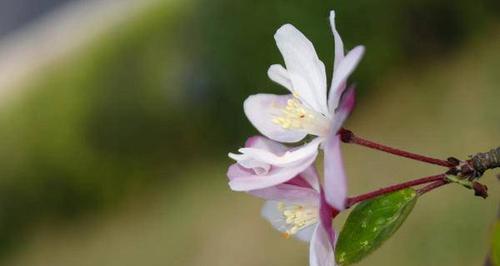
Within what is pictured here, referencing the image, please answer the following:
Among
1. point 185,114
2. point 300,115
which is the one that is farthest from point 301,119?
point 185,114

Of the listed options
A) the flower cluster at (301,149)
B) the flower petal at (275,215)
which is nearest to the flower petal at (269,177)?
the flower cluster at (301,149)

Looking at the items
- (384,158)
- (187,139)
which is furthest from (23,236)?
(384,158)

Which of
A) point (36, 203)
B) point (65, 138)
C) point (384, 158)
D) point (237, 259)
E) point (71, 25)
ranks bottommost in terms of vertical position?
point (237, 259)

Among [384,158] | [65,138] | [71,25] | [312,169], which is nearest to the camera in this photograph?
[312,169]

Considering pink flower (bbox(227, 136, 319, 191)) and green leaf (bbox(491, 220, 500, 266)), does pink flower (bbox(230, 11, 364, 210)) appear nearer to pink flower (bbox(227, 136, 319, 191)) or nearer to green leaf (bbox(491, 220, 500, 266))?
pink flower (bbox(227, 136, 319, 191))

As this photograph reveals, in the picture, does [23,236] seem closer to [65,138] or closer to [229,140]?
[65,138]

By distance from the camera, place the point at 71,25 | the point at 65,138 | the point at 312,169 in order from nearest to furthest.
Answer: the point at 312,169 < the point at 65,138 < the point at 71,25

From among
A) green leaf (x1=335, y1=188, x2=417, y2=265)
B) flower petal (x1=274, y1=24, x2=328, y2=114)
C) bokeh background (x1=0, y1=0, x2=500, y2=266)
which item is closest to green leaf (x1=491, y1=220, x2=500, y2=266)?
green leaf (x1=335, y1=188, x2=417, y2=265)

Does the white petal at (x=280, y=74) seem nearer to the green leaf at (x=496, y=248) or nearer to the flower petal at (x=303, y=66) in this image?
the flower petal at (x=303, y=66)

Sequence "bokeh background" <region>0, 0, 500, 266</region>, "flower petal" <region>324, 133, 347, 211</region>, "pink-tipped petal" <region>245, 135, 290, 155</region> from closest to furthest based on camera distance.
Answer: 1. "flower petal" <region>324, 133, 347, 211</region>
2. "pink-tipped petal" <region>245, 135, 290, 155</region>
3. "bokeh background" <region>0, 0, 500, 266</region>
